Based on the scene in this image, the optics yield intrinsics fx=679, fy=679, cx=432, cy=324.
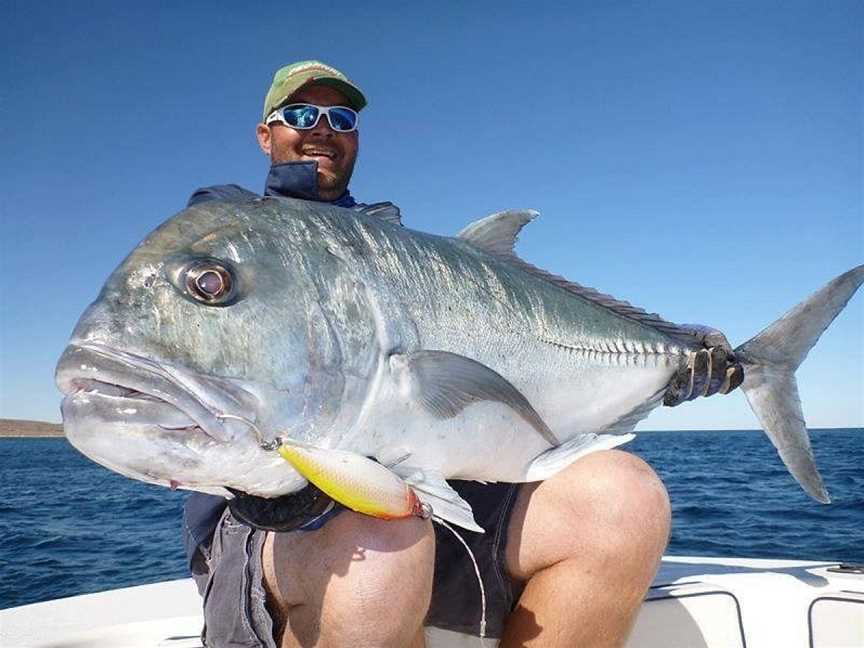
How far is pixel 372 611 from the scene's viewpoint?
188 cm

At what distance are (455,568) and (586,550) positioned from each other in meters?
0.48

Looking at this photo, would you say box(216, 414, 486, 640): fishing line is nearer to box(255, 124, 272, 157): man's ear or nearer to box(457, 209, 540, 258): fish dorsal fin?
box(457, 209, 540, 258): fish dorsal fin

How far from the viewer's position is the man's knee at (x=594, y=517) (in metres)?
2.24

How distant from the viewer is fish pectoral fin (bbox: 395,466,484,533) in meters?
1.72

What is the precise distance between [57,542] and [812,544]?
13.0m

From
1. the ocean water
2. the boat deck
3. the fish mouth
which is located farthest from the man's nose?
the ocean water

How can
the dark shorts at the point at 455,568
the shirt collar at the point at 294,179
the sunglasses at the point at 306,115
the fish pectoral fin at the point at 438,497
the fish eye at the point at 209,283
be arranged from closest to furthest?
the fish eye at the point at 209,283 < the fish pectoral fin at the point at 438,497 < the dark shorts at the point at 455,568 < the shirt collar at the point at 294,179 < the sunglasses at the point at 306,115

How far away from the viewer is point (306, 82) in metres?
3.08

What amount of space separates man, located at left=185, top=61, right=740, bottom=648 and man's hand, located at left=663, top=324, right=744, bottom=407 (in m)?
0.02

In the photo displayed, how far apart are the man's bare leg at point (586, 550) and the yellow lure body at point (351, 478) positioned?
35.7 inches

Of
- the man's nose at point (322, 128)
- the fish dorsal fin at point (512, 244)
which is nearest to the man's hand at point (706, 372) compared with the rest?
the fish dorsal fin at point (512, 244)

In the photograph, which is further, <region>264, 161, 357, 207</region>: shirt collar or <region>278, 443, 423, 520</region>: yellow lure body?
<region>264, 161, 357, 207</region>: shirt collar

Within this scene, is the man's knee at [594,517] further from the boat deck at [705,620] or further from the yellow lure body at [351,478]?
the boat deck at [705,620]

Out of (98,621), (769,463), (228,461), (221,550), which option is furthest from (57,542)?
(769,463)
